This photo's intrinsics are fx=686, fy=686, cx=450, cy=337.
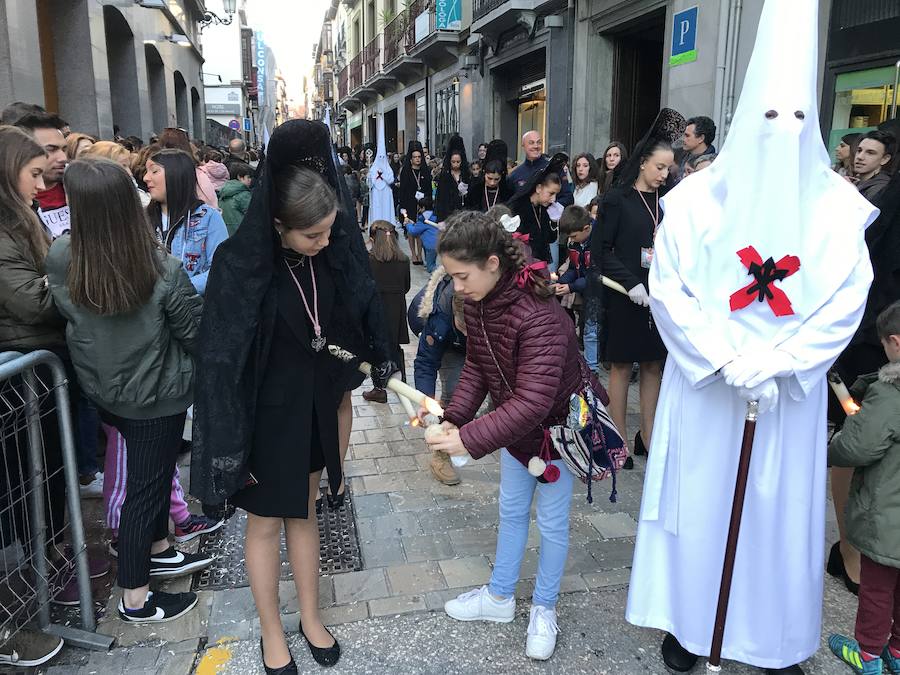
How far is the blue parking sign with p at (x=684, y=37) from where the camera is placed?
870 centimetres

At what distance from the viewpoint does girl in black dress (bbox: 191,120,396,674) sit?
2.17 meters

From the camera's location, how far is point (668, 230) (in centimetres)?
253

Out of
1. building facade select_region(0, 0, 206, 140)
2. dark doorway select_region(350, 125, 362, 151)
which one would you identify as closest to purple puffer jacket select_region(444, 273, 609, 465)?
building facade select_region(0, 0, 206, 140)

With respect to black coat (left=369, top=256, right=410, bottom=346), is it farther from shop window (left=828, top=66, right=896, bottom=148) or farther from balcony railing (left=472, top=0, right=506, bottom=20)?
balcony railing (left=472, top=0, right=506, bottom=20)

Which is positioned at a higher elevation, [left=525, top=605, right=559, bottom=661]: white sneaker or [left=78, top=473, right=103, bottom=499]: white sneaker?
[left=78, top=473, right=103, bottom=499]: white sneaker

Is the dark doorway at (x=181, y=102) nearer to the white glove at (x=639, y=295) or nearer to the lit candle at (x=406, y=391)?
the white glove at (x=639, y=295)

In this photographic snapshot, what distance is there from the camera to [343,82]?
40.3 m

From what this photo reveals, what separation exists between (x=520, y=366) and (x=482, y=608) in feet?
3.73

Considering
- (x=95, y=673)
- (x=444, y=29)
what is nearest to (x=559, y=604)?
(x=95, y=673)

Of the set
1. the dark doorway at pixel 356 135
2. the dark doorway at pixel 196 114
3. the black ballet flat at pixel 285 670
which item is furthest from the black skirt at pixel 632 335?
the dark doorway at pixel 356 135

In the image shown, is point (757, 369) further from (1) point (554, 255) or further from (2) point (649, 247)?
(1) point (554, 255)

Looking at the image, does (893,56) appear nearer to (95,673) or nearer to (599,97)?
(599,97)

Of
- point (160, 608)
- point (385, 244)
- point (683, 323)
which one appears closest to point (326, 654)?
point (160, 608)

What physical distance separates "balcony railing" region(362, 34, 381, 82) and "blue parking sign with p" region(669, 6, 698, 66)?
21.5 m
